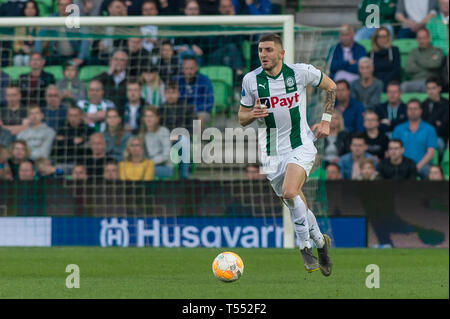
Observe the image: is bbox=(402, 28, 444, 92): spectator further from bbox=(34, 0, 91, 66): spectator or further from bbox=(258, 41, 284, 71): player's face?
bbox=(258, 41, 284, 71): player's face

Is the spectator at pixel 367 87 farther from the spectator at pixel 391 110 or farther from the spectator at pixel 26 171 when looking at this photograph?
the spectator at pixel 26 171

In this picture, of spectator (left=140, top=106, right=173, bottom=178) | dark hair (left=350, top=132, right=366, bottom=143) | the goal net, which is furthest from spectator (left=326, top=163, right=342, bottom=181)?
spectator (left=140, top=106, right=173, bottom=178)

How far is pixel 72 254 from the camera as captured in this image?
12.7m

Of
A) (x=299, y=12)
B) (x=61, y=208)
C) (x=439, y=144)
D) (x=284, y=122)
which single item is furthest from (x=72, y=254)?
(x=299, y=12)

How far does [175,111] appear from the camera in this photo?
15523 millimetres

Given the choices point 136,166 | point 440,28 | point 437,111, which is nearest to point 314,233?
point 136,166

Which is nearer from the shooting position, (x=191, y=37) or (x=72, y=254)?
(x=72, y=254)

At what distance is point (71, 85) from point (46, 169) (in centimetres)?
164

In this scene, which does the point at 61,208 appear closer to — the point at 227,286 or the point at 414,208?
the point at 414,208

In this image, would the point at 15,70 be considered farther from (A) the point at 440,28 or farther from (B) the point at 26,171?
(A) the point at 440,28

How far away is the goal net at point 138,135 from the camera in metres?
14.3

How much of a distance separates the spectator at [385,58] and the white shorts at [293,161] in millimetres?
6922

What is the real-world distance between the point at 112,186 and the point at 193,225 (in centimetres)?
130

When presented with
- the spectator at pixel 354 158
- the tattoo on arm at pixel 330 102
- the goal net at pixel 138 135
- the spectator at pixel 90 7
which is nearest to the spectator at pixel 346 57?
the goal net at pixel 138 135
